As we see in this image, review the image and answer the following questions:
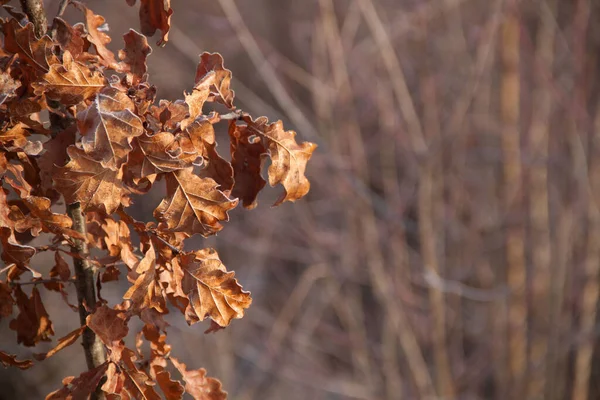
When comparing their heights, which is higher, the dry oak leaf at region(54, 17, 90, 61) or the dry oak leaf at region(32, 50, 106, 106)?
the dry oak leaf at region(54, 17, 90, 61)

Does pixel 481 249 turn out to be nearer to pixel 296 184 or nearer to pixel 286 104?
pixel 286 104

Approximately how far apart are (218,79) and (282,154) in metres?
0.13

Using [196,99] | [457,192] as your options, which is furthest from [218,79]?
[457,192]

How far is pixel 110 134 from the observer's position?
67 cm

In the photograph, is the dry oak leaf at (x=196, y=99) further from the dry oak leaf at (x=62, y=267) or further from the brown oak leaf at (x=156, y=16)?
the dry oak leaf at (x=62, y=267)

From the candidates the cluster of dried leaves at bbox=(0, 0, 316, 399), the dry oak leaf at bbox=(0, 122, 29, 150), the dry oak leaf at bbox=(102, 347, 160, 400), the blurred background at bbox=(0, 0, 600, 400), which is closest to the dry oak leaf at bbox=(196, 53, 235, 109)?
the cluster of dried leaves at bbox=(0, 0, 316, 399)

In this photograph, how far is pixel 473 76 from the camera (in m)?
2.77

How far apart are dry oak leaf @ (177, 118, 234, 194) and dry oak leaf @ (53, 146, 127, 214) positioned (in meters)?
0.09

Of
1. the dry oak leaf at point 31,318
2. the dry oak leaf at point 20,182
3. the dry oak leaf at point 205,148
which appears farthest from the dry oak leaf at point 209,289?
the dry oak leaf at point 31,318

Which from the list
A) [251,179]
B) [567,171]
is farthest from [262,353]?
[251,179]

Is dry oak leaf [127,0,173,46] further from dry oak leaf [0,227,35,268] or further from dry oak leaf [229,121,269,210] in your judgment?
dry oak leaf [0,227,35,268]

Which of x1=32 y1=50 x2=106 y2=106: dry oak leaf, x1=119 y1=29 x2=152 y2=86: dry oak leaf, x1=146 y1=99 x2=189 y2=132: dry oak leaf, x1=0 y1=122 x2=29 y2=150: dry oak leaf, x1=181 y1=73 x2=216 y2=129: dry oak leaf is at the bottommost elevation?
x1=0 y1=122 x2=29 y2=150: dry oak leaf

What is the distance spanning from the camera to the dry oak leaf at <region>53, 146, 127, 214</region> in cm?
69

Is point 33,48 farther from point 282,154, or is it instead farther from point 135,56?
point 282,154
